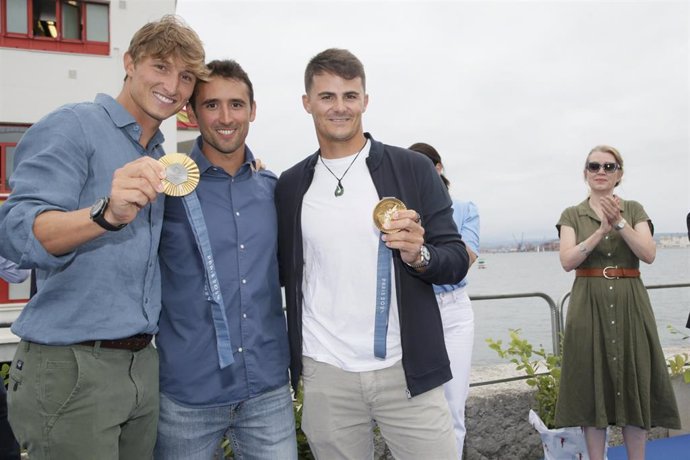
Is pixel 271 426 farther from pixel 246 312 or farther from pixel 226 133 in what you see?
pixel 226 133

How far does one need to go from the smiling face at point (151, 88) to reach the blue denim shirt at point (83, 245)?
86mm

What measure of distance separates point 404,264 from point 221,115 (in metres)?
1.15

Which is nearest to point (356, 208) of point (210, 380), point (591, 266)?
point (210, 380)

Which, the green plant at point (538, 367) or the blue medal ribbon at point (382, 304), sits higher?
the blue medal ribbon at point (382, 304)

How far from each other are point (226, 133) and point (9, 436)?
227cm

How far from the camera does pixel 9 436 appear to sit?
344cm

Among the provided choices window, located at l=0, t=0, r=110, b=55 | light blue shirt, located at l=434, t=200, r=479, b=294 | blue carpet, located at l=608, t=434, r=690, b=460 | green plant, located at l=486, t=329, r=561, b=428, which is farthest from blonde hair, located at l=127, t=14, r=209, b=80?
window, located at l=0, t=0, r=110, b=55

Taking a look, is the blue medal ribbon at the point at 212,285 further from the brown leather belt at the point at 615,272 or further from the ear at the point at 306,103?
the brown leather belt at the point at 615,272

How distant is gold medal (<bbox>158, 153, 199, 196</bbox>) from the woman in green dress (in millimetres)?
3131

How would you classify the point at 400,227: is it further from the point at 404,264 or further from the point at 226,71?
the point at 226,71

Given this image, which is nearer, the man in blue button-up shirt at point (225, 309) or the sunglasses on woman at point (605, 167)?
the man in blue button-up shirt at point (225, 309)

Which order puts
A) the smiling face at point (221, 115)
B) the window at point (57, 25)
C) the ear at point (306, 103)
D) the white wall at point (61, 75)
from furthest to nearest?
the window at point (57, 25) → the white wall at point (61, 75) → the ear at point (306, 103) → the smiling face at point (221, 115)

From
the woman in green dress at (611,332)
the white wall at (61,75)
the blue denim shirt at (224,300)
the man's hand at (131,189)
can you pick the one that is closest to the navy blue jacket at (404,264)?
A: the blue denim shirt at (224,300)

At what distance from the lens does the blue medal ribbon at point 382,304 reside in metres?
2.68
